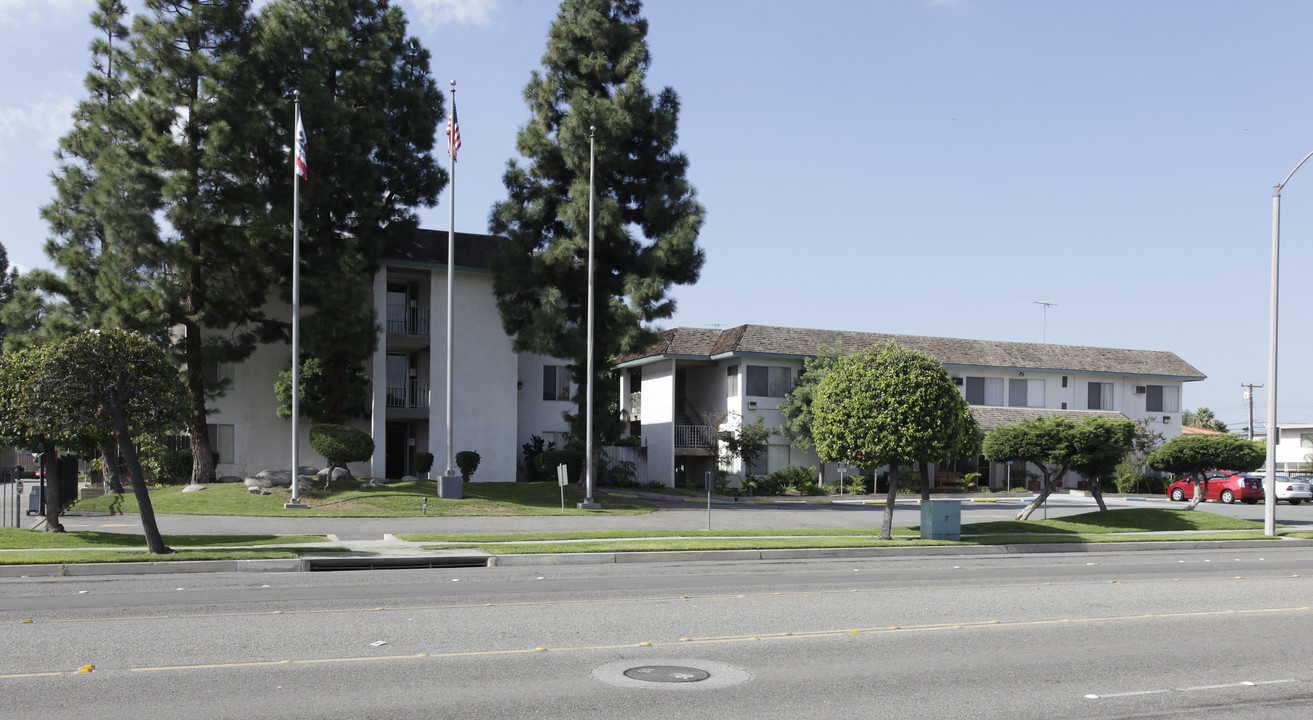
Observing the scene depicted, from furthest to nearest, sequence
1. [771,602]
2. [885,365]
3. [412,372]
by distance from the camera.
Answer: [412,372]
[885,365]
[771,602]

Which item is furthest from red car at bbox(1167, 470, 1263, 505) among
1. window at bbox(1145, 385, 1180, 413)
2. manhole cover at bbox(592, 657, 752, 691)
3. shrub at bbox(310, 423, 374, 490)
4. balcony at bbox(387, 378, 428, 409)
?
manhole cover at bbox(592, 657, 752, 691)

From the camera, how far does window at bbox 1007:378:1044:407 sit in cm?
5288

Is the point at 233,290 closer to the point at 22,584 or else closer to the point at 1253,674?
the point at 22,584

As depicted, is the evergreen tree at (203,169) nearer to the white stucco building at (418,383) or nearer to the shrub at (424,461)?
the white stucco building at (418,383)

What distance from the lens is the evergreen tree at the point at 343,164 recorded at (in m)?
34.8

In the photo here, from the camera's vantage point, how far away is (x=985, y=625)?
10992 millimetres

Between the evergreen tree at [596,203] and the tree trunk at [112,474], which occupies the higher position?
the evergreen tree at [596,203]

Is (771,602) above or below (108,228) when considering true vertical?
below

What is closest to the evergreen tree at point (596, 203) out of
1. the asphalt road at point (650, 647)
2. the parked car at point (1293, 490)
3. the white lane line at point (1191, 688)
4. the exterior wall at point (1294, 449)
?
the asphalt road at point (650, 647)

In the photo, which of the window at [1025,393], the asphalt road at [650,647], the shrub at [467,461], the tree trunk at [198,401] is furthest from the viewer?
the window at [1025,393]

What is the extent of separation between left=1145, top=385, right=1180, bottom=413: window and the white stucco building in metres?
36.2

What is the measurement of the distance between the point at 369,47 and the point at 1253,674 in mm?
36077

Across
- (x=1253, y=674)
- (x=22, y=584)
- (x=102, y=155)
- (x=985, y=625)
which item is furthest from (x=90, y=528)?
(x=1253, y=674)

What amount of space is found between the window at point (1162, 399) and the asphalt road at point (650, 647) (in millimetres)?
44190
